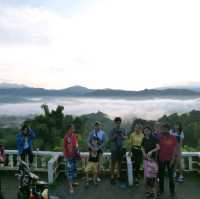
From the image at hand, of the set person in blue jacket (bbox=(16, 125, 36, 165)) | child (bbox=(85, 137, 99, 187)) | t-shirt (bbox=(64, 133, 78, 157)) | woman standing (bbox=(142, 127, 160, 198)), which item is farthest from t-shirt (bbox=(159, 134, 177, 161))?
person in blue jacket (bbox=(16, 125, 36, 165))

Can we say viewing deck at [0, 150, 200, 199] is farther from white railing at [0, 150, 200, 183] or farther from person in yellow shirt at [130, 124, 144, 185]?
person in yellow shirt at [130, 124, 144, 185]

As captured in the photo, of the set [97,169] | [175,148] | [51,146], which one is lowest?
[51,146]

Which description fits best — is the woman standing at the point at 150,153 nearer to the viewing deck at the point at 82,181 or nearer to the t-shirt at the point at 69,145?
the viewing deck at the point at 82,181

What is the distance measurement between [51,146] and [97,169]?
19957 mm

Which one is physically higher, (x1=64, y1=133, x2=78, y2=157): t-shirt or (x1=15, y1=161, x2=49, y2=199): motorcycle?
(x1=64, y1=133, x2=78, y2=157): t-shirt

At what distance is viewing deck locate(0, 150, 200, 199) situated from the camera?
8.88m

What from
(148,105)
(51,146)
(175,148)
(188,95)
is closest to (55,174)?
(175,148)

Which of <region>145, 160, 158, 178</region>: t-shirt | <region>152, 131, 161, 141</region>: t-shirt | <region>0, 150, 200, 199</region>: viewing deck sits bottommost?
<region>0, 150, 200, 199</region>: viewing deck

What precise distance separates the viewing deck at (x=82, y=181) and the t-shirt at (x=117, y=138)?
2.90ft

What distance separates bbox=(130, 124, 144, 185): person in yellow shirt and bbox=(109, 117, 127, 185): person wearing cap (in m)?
0.22

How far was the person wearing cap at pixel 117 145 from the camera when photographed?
938 cm

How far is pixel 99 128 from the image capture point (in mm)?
9391

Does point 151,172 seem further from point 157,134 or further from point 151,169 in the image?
point 157,134

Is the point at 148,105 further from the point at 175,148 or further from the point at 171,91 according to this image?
the point at 175,148
